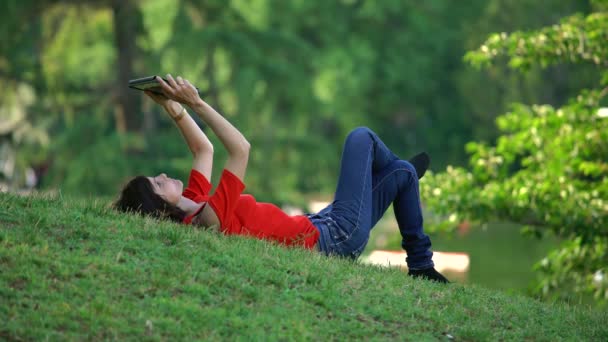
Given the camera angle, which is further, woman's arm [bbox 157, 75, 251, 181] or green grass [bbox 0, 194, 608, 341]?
woman's arm [bbox 157, 75, 251, 181]

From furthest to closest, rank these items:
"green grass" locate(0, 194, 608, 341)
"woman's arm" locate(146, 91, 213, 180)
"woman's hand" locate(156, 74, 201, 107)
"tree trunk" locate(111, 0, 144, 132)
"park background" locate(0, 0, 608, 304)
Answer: "tree trunk" locate(111, 0, 144, 132) → "park background" locate(0, 0, 608, 304) → "woman's arm" locate(146, 91, 213, 180) → "woman's hand" locate(156, 74, 201, 107) → "green grass" locate(0, 194, 608, 341)

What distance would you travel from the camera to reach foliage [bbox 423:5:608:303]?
1004 cm

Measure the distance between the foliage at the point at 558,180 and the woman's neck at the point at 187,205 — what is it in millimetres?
4443

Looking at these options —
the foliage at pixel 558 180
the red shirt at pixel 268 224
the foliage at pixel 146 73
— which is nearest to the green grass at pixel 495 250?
the foliage at pixel 558 180

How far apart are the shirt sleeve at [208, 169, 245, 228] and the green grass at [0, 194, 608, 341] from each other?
176 mm

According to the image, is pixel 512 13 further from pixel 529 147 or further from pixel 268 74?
pixel 529 147

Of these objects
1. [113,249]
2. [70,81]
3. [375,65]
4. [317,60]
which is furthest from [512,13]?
[113,249]

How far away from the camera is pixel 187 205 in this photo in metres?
6.58

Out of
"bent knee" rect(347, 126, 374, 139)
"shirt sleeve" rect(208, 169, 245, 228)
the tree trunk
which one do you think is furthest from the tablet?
the tree trunk

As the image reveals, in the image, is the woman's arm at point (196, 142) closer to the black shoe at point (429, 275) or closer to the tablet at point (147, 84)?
the tablet at point (147, 84)

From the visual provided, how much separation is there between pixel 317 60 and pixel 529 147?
15093 millimetres

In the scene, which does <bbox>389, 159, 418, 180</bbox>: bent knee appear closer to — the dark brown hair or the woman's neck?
the woman's neck

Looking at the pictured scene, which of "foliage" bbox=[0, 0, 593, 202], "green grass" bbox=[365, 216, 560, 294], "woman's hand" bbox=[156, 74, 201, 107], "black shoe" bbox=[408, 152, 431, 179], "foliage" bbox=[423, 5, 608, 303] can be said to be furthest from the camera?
"foliage" bbox=[0, 0, 593, 202]

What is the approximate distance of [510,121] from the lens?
10.9 metres
